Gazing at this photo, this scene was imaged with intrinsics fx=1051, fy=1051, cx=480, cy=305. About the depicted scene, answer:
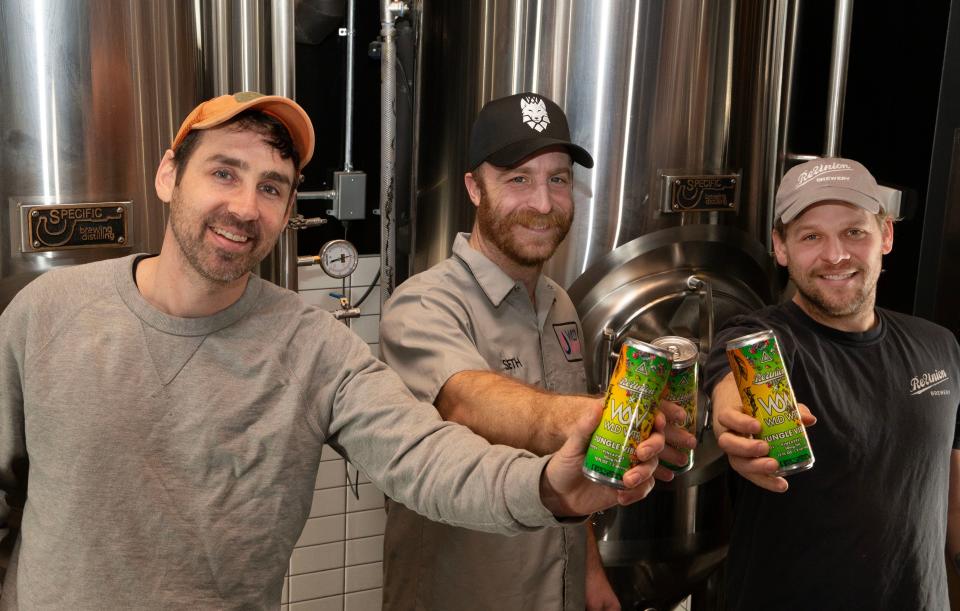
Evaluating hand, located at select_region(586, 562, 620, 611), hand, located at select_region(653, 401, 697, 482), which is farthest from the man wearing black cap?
hand, located at select_region(653, 401, 697, 482)

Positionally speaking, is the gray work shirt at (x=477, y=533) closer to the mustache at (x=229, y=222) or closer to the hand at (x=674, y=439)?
the mustache at (x=229, y=222)

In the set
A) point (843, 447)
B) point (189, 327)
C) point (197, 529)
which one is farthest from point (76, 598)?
point (843, 447)

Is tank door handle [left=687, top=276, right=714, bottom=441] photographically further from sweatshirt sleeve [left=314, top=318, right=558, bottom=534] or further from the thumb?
the thumb

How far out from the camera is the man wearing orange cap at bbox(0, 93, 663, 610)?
1.54 metres

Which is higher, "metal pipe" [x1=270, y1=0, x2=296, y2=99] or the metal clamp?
"metal pipe" [x1=270, y1=0, x2=296, y2=99]

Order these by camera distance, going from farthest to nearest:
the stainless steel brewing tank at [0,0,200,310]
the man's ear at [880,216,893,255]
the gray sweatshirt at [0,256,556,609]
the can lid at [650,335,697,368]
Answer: the man's ear at [880,216,893,255]
the stainless steel brewing tank at [0,0,200,310]
the gray sweatshirt at [0,256,556,609]
the can lid at [650,335,697,368]

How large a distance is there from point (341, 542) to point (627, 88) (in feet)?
5.93

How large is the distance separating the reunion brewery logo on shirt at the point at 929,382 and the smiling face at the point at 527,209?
2.54 ft

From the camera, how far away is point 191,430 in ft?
5.17

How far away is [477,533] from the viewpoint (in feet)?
6.81

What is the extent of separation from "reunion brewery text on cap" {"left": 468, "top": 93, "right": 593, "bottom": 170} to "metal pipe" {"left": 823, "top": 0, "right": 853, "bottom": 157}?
0.93m

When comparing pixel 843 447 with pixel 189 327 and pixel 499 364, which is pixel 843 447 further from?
pixel 189 327

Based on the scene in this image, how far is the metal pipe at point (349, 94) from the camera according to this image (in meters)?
3.02

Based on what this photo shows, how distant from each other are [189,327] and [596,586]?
1.20m
